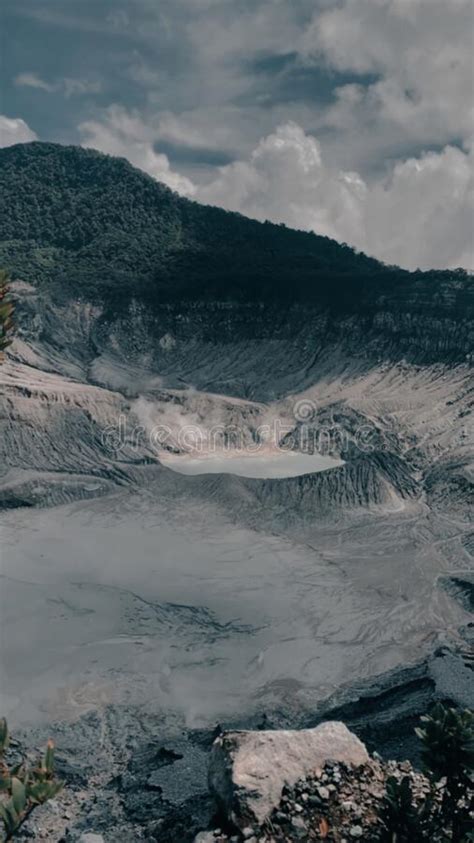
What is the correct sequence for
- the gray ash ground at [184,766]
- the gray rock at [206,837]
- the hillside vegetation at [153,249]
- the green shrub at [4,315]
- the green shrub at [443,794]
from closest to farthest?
the green shrub at [4,315] → the green shrub at [443,794] → the gray rock at [206,837] → the gray ash ground at [184,766] → the hillside vegetation at [153,249]

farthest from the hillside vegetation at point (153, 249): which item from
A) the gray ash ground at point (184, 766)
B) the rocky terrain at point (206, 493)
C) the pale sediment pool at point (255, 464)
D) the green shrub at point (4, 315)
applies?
the green shrub at point (4, 315)

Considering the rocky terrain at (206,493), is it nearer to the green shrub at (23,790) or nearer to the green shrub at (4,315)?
the green shrub at (23,790)

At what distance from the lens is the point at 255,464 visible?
56844 millimetres

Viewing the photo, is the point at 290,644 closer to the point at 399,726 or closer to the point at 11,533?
the point at 399,726

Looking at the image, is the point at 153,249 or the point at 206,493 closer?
the point at 206,493

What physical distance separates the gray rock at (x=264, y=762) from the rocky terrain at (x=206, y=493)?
3.22 meters

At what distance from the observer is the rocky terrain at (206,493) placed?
86.3 feet

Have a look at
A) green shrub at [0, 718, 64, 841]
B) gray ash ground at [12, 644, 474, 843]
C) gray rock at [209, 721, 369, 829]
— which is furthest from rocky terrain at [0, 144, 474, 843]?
green shrub at [0, 718, 64, 841]

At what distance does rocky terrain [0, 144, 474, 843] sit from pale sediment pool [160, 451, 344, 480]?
68 cm

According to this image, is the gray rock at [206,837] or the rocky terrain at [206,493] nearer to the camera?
the gray rock at [206,837]

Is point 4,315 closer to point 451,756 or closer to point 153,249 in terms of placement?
point 451,756

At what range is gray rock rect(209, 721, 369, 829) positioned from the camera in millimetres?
12414

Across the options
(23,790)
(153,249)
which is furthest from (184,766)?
(153,249)

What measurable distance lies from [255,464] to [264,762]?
43.8 metres
